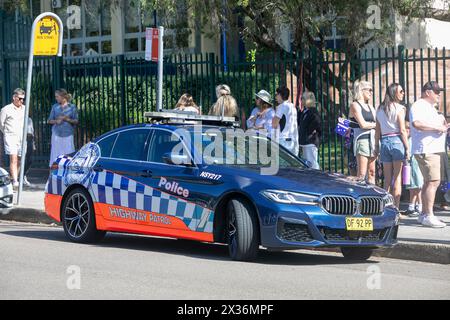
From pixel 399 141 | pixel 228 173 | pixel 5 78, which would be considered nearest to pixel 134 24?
pixel 5 78

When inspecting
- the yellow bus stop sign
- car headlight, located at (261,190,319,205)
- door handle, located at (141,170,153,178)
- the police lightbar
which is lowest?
car headlight, located at (261,190,319,205)

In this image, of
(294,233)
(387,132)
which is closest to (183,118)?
(294,233)

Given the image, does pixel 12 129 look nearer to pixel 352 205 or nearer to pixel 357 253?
pixel 357 253

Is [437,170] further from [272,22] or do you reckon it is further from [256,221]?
[272,22]

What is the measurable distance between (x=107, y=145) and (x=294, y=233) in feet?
9.97

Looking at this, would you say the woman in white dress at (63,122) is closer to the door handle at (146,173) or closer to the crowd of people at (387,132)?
the crowd of people at (387,132)

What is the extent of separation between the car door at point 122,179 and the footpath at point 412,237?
111 inches

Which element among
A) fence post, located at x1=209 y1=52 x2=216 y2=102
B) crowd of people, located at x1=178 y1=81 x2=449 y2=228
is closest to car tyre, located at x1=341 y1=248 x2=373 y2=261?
crowd of people, located at x1=178 y1=81 x2=449 y2=228

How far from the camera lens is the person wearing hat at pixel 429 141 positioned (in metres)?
13.2

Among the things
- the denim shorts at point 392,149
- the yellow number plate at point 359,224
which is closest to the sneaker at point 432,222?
the denim shorts at point 392,149

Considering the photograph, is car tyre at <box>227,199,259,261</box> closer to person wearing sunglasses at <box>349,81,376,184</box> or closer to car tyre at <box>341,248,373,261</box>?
car tyre at <box>341,248,373,261</box>

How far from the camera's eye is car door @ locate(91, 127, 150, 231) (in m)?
11.9

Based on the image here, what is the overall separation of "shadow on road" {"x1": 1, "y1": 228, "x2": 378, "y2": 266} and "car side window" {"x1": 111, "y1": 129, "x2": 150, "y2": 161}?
1057 millimetres
